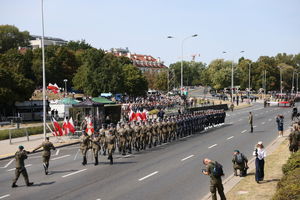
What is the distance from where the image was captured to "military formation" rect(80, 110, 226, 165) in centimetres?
1895

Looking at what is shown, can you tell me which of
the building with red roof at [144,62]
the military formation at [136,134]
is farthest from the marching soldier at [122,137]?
the building with red roof at [144,62]

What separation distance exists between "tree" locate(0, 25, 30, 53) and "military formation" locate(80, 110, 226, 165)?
9441 centimetres

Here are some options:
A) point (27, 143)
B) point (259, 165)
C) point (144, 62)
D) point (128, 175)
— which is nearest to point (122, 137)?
point (128, 175)

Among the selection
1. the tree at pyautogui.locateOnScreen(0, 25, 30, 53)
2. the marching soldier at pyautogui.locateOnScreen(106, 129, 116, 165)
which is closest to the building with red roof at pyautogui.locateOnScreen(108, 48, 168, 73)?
the tree at pyautogui.locateOnScreen(0, 25, 30, 53)

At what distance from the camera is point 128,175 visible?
53.3 ft

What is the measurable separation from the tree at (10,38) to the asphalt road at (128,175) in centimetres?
9869

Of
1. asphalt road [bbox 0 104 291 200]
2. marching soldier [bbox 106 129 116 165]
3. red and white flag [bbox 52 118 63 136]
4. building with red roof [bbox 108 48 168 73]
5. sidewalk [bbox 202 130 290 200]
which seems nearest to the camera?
sidewalk [bbox 202 130 290 200]

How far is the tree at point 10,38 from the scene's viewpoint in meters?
114

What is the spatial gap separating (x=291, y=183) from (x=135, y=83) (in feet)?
260

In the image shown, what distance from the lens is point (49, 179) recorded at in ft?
52.3

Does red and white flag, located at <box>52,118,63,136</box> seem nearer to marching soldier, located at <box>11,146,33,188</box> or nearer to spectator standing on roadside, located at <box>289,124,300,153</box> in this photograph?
marching soldier, located at <box>11,146,33,188</box>

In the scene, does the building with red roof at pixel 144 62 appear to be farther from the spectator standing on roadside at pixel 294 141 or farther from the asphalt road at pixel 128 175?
the spectator standing on roadside at pixel 294 141

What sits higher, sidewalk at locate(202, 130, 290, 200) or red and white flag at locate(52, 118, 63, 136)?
red and white flag at locate(52, 118, 63, 136)

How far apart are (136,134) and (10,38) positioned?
104 m
